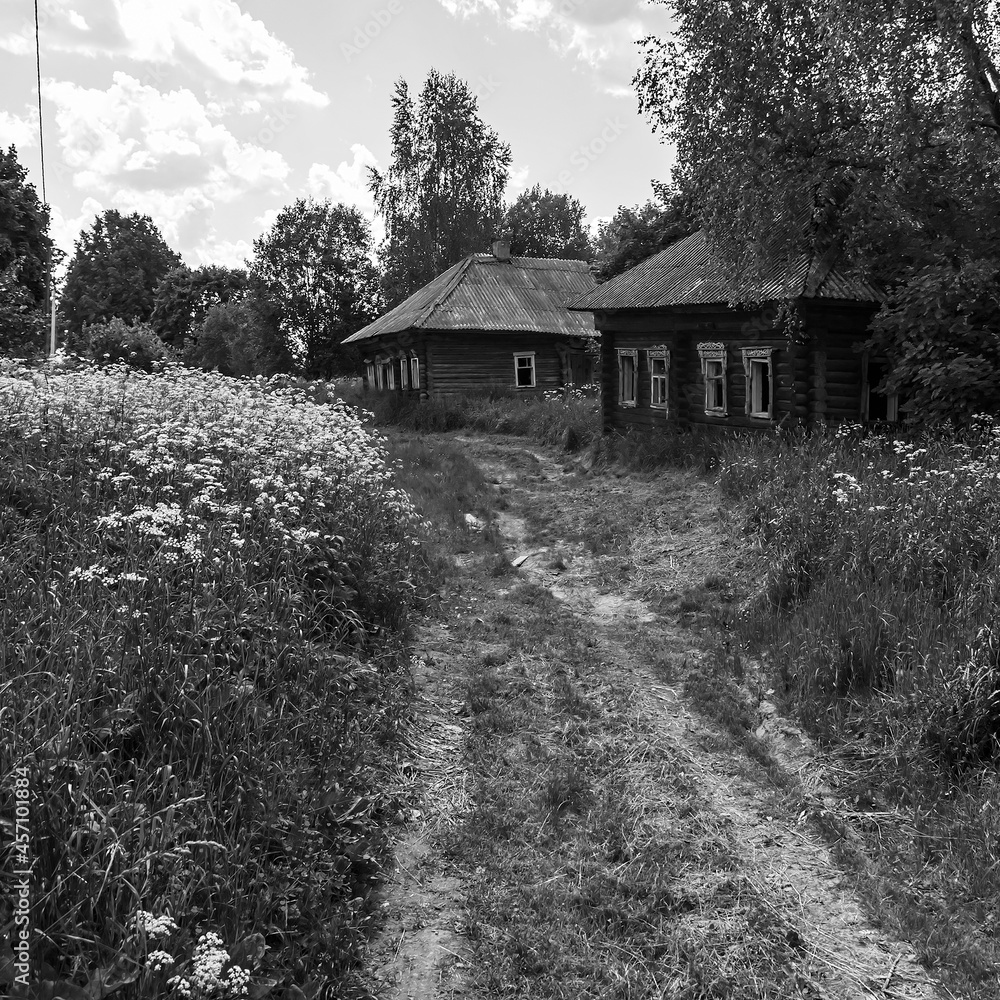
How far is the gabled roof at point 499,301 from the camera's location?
88.9 ft

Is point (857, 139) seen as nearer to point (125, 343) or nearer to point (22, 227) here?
point (125, 343)

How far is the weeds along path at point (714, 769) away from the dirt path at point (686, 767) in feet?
0.04

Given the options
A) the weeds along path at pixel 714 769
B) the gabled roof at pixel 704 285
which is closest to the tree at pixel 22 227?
the gabled roof at pixel 704 285

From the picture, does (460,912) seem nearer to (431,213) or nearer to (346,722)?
(346,722)

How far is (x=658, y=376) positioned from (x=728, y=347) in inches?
92.0

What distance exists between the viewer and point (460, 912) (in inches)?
163

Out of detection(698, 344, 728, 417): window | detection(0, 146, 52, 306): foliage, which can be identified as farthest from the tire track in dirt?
detection(0, 146, 52, 306): foliage

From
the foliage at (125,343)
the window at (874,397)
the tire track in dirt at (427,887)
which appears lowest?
the tire track in dirt at (427,887)

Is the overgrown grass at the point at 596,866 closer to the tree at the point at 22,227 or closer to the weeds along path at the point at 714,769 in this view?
the weeds along path at the point at 714,769

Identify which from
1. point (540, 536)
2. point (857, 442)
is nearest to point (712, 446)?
point (857, 442)

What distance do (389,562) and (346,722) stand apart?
9.00 ft

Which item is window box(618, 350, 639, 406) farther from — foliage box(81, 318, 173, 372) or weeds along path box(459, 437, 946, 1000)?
foliage box(81, 318, 173, 372)

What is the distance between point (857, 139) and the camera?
40.4 ft

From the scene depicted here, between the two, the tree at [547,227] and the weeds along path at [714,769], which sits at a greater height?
the tree at [547,227]
